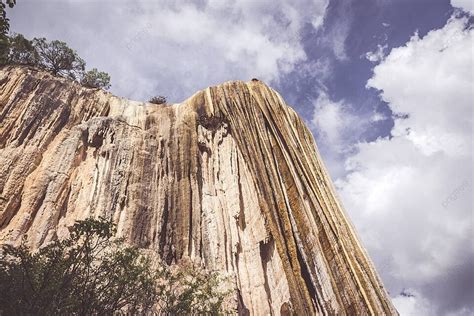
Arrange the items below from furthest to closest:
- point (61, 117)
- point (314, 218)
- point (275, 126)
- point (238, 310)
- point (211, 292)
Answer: point (275, 126), point (61, 117), point (314, 218), point (238, 310), point (211, 292)

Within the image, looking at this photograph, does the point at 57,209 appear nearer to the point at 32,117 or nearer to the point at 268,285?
the point at 32,117

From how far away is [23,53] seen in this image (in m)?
30.9

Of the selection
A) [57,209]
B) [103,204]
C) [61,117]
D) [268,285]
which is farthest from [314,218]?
[61,117]

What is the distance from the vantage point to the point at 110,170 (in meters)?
24.3

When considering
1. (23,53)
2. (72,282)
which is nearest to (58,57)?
(23,53)

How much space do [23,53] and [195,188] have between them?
64.7ft

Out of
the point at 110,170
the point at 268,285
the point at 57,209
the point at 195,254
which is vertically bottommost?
the point at 268,285

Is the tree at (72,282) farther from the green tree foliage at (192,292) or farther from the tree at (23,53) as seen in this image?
the tree at (23,53)

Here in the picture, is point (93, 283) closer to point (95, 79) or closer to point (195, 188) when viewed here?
point (195, 188)

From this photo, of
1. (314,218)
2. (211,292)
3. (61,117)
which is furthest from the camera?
(61,117)

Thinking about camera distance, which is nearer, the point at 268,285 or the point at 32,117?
the point at 268,285

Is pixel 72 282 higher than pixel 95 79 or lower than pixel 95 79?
lower

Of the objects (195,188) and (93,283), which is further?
(195,188)

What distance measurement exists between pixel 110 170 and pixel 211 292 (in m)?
10.9
